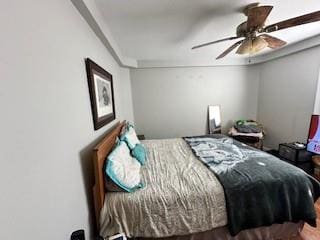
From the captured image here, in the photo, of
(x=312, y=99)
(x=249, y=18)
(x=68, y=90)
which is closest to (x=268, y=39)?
(x=249, y=18)

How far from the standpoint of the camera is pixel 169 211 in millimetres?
1354

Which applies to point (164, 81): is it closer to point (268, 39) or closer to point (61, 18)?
point (268, 39)

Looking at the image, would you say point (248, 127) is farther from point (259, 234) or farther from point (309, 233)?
point (259, 234)

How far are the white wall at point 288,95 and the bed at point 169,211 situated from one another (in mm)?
2278

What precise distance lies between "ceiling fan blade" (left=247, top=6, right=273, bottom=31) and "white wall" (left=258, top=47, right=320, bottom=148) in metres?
2.02

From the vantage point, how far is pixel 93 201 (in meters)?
1.41

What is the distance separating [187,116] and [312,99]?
242cm

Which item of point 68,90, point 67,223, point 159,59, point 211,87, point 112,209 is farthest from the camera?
point 211,87

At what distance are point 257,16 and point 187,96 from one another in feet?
8.54

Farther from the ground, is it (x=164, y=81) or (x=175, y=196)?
(x=164, y=81)

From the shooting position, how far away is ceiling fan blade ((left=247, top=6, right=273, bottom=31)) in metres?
1.45

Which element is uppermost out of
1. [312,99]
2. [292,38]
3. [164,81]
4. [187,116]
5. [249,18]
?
[292,38]

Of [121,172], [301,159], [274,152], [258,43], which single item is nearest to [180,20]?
[258,43]

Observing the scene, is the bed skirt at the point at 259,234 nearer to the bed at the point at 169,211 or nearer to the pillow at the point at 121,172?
the bed at the point at 169,211
